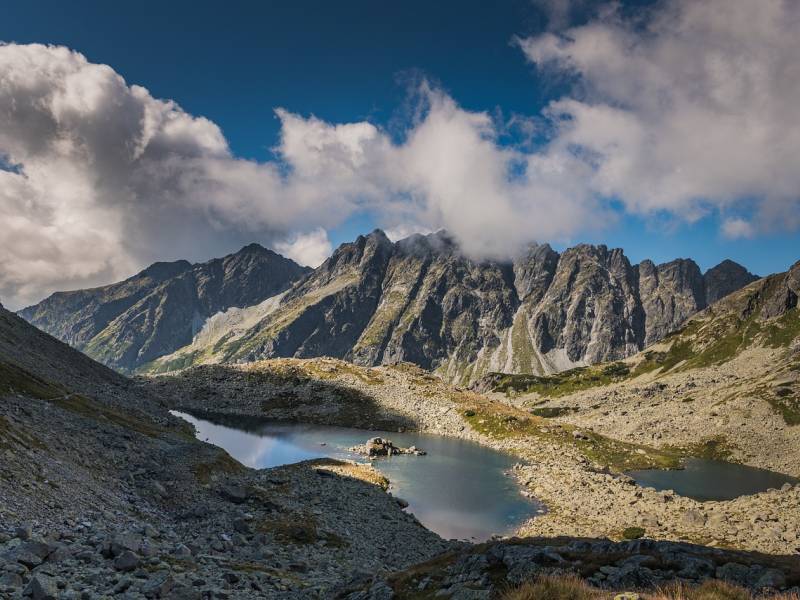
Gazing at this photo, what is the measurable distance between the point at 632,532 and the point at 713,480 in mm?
67495

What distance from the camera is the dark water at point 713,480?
92.2 m

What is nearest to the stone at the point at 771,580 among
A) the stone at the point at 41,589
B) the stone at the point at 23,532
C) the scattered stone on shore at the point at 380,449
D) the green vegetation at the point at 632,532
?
the stone at the point at 41,589

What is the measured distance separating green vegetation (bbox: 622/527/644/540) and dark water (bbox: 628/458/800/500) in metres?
40.1

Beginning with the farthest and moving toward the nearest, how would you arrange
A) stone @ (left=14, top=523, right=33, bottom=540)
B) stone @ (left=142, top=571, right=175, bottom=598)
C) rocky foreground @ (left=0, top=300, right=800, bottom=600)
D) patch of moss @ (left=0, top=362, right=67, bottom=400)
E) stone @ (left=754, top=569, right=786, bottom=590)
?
patch of moss @ (left=0, top=362, right=67, bottom=400)
stone @ (left=14, top=523, right=33, bottom=540)
rocky foreground @ (left=0, top=300, right=800, bottom=600)
stone @ (left=142, top=571, right=175, bottom=598)
stone @ (left=754, top=569, right=786, bottom=590)

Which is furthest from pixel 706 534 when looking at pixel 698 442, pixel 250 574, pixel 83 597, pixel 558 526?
pixel 698 442

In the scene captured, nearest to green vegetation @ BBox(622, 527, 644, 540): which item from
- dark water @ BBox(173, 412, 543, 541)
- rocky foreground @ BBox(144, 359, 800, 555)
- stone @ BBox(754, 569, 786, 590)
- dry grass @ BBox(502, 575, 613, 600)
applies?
rocky foreground @ BBox(144, 359, 800, 555)

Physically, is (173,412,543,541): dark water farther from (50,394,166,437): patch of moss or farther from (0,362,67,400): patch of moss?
(0,362,67,400): patch of moss

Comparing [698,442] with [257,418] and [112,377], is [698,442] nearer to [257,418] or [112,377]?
[257,418]

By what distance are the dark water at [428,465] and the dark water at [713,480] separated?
31.9 metres

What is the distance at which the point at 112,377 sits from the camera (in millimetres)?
107000

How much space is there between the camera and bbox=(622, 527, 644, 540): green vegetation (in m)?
53.9

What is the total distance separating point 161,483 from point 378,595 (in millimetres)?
27519

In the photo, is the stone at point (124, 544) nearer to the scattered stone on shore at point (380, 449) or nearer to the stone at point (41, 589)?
the stone at point (41, 589)

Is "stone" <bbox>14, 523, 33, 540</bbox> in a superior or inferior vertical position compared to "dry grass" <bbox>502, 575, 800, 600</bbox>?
inferior
